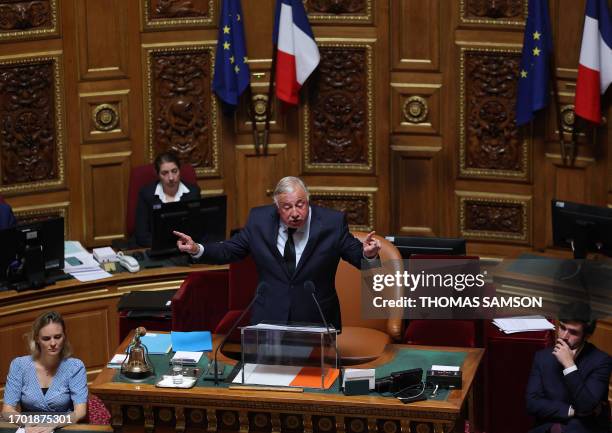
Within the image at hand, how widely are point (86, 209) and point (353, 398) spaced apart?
4.03 m

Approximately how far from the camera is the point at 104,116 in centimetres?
934

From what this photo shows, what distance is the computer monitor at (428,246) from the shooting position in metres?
7.46

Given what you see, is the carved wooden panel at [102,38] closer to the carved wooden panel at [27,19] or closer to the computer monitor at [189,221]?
the carved wooden panel at [27,19]

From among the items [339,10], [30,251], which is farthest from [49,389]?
[339,10]

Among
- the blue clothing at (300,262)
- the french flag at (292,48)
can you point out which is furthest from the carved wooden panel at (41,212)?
the blue clothing at (300,262)

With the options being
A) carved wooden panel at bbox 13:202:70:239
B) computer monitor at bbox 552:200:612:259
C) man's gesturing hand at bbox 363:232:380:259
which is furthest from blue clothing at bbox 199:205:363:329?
carved wooden panel at bbox 13:202:70:239

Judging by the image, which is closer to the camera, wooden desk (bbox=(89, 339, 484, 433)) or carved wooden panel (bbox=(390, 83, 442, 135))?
wooden desk (bbox=(89, 339, 484, 433))

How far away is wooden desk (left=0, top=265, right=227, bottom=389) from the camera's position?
8008 millimetres

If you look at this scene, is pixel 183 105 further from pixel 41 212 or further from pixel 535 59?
pixel 535 59

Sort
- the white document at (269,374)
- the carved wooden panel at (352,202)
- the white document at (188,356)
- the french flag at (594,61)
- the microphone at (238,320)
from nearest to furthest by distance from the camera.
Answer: the microphone at (238,320), the white document at (269,374), the white document at (188,356), the french flag at (594,61), the carved wooden panel at (352,202)

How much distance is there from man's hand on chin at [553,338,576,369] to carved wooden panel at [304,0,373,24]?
3.87m

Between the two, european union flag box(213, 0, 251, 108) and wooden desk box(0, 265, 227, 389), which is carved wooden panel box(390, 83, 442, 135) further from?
wooden desk box(0, 265, 227, 389)

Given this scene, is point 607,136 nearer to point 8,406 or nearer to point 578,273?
point 578,273

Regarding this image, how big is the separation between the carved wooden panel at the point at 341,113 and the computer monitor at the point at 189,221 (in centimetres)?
158
